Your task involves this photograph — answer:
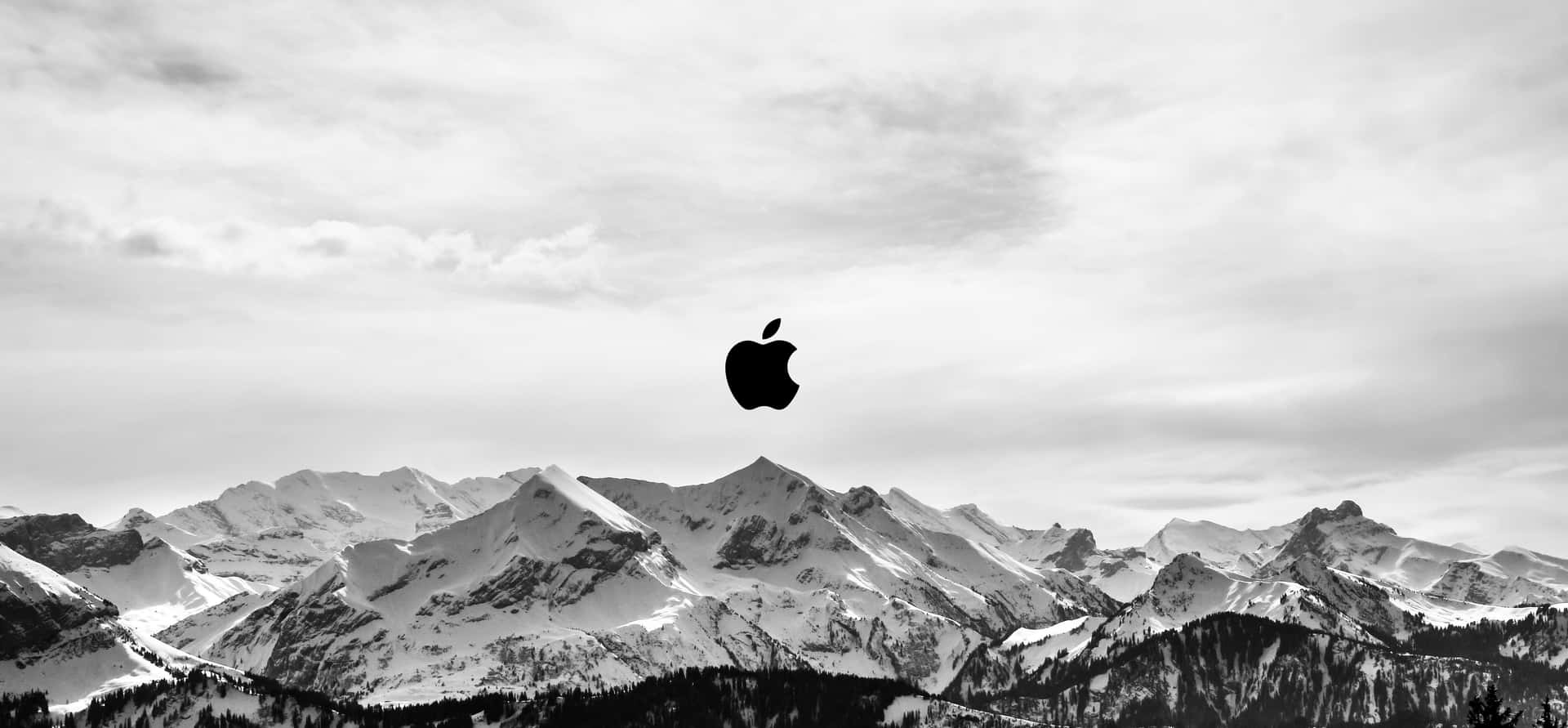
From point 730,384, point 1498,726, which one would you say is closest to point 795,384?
point 730,384

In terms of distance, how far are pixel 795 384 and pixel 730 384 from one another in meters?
1.84

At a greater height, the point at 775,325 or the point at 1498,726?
the point at 775,325

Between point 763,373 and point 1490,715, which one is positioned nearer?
point 763,373

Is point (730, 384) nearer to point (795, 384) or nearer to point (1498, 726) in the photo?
point (795, 384)

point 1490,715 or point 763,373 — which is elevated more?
point 763,373

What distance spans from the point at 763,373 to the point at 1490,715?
233 feet

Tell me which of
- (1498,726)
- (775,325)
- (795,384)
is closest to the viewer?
(775,325)

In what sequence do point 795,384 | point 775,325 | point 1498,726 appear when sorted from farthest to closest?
1. point 1498,726
2. point 795,384
3. point 775,325

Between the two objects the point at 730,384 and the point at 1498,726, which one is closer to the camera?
the point at 730,384

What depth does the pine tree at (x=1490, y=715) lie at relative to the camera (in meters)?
101

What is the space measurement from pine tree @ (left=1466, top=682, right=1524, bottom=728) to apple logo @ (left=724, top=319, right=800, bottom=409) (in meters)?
67.8

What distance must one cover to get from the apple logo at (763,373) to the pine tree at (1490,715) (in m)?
67.8

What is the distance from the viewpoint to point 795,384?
4925 cm

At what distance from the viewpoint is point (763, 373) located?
162 feet
